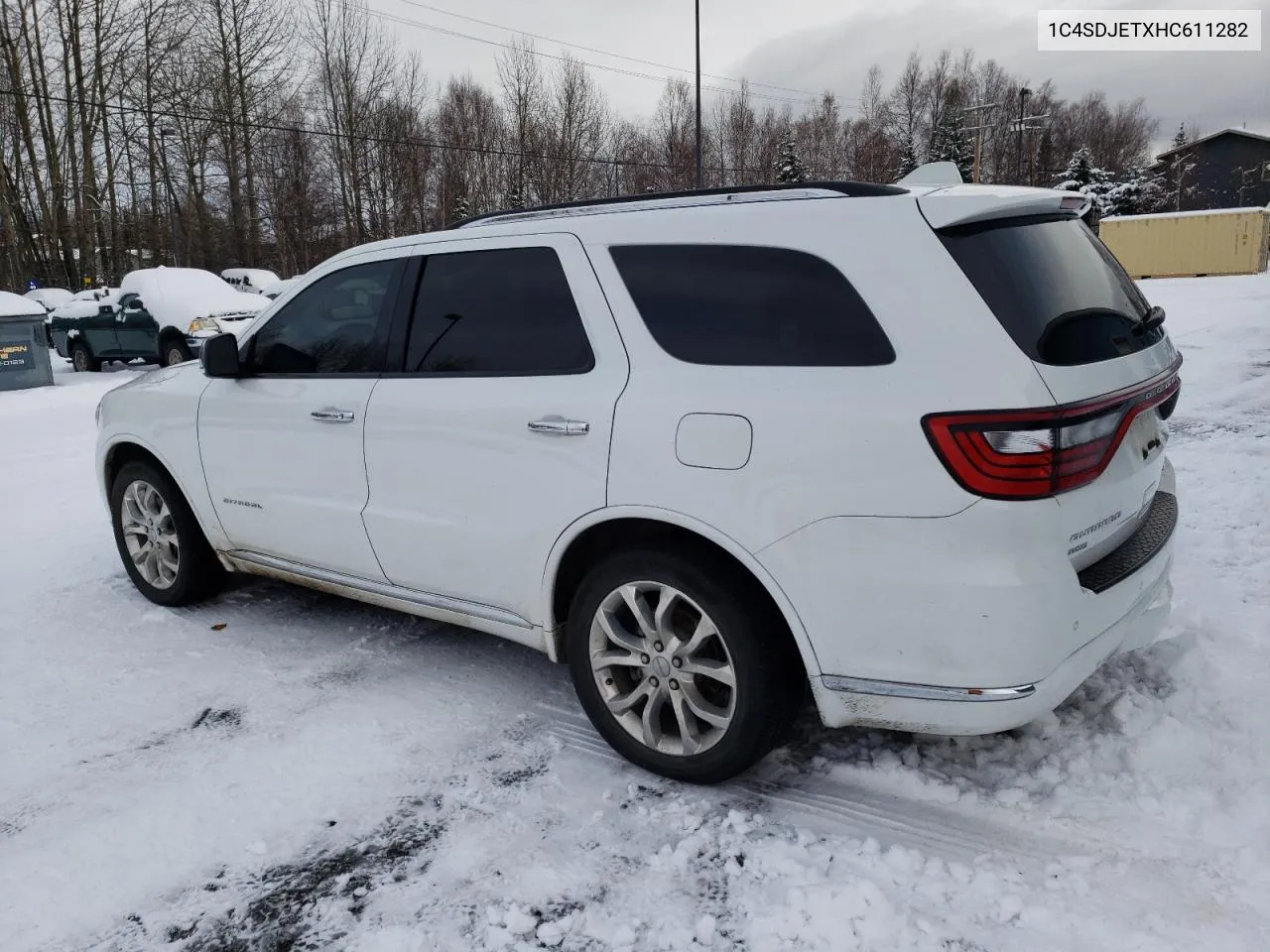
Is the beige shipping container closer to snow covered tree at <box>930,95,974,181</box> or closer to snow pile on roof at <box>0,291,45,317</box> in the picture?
snow covered tree at <box>930,95,974,181</box>

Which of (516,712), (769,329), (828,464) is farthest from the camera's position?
(516,712)

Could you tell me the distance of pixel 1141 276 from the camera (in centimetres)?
3011

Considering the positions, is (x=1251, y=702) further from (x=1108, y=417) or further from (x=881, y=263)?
(x=881, y=263)

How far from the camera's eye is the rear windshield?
7.89 feet

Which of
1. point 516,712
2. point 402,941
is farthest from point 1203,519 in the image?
point 402,941

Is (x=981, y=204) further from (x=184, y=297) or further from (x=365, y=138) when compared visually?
(x=365, y=138)

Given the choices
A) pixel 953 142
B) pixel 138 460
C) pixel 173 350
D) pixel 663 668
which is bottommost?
pixel 663 668

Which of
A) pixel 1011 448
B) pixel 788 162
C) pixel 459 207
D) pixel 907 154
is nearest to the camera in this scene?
pixel 1011 448

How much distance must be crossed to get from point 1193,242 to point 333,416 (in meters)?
32.3

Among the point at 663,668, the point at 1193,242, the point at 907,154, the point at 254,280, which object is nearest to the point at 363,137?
the point at 254,280

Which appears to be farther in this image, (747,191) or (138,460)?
(138,460)

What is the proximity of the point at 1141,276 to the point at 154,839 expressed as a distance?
1326 inches

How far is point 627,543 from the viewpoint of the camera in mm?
2939

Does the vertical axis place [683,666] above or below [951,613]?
below
